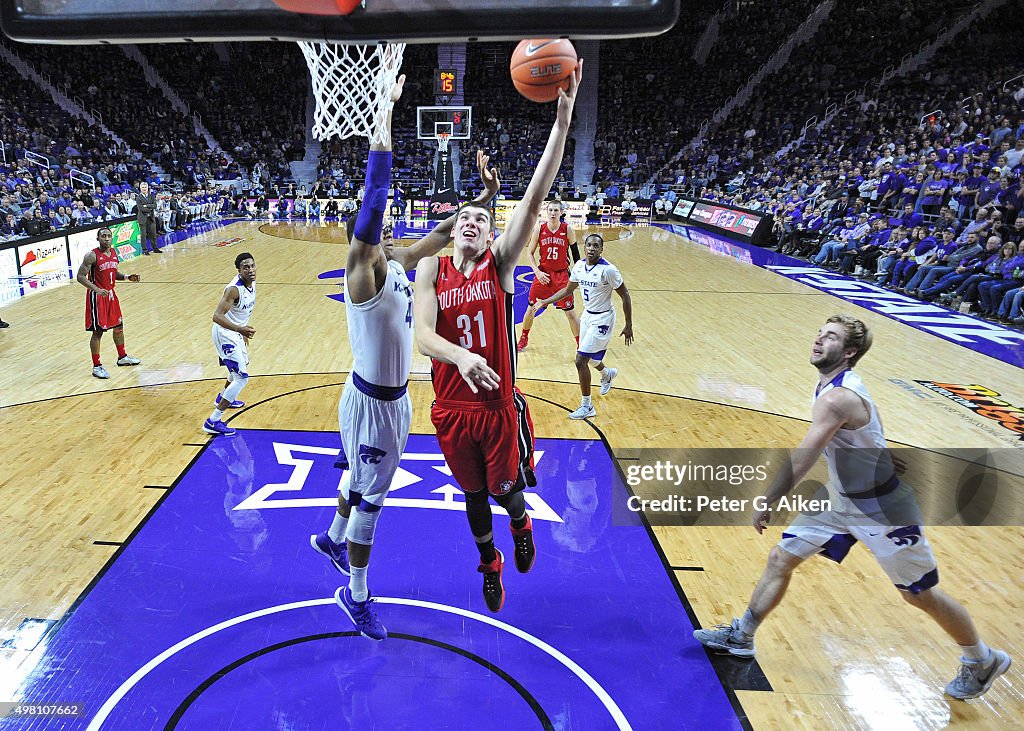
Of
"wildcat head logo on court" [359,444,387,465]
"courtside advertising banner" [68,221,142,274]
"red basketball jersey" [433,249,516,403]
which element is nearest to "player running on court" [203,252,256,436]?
"wildcat head logo on court" [359,444,387,465]

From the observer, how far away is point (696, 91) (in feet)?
121

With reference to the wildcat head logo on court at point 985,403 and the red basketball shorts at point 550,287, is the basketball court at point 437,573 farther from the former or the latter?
the red basketball shorts at point 550,287

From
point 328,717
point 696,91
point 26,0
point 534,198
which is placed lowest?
point 328,717

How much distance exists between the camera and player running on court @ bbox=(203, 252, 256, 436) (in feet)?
22.6

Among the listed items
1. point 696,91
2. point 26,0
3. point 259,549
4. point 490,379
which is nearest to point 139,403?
point 259,549

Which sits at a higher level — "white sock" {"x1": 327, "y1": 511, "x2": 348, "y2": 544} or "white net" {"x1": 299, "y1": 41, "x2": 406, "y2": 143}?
"white net" {"x1": 299, "y1": 41, "x2": 406, "y2": 143}

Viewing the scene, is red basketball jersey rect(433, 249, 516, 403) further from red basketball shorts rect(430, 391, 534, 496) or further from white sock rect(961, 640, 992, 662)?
white sock rect(961, 640, 992, 662)

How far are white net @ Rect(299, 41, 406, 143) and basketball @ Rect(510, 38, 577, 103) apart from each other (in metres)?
0.77

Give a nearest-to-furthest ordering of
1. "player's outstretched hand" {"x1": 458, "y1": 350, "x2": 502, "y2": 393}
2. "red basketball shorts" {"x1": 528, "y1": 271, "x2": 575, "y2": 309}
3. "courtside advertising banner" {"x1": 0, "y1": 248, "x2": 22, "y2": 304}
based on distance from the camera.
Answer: "player's outstretched hand" {"x1": 458, "y1": 350, "x2": 502, "y2": 393} < "red basketball shorts" {"x1": 528, "y1": 271, "x2": 575, "y2": 309} < "courtside advertising banner" {"x1": 0, "y1": 248, "x2": 22, "y2": 304}

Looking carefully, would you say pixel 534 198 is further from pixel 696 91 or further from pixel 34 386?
pixel 696 91

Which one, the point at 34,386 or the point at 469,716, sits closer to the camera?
the point at 469,716

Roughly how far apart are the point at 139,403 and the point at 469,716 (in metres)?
5.71

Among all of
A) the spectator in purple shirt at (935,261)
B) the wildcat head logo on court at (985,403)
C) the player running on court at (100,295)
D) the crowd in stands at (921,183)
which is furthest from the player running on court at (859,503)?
the spectator in purple shirt at (935,261)

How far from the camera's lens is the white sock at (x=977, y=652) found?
3.74 meters
